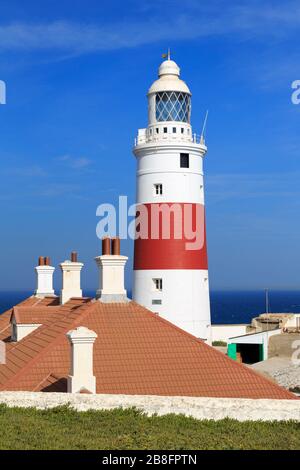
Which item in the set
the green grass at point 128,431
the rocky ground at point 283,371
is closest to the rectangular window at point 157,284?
the rocky ground at point 283,371

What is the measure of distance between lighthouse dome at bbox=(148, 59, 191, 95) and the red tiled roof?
43.0 feet

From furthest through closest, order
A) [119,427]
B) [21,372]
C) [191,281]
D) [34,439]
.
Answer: [191,281]
[21,372]
[119,427]
[34,439]

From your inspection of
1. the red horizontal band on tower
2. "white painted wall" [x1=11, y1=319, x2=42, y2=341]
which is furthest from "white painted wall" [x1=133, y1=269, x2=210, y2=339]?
"white painted wall" [x1=11, y1=319, x2=42, y2=341]

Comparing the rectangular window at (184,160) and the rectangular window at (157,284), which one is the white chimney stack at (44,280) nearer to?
the rectangular window at (157,284)

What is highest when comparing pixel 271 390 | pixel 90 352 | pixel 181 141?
pixel 181 141

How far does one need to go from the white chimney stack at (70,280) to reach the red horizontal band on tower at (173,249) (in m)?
4.29

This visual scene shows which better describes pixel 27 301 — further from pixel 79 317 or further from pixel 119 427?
pixel 119 427

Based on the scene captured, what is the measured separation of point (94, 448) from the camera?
10.3 meters

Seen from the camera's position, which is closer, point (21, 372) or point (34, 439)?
point (34, 439)

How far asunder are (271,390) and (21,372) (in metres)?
5.92

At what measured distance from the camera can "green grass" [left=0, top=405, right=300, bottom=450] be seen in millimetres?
10586

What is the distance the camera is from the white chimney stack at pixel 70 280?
24.0 meters

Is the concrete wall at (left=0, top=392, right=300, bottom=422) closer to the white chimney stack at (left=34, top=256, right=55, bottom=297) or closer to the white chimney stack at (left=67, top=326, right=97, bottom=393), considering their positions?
the white chimney stack at (left=67, top=326, right=97, bottom=393)
